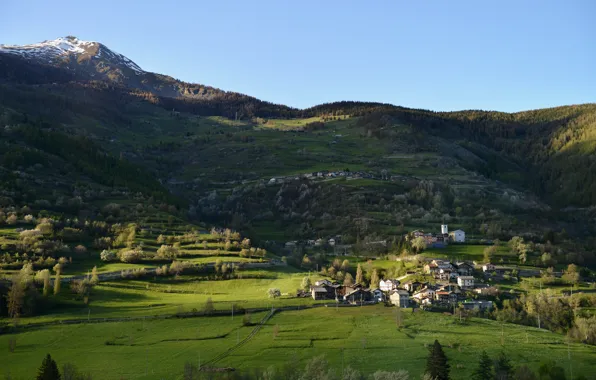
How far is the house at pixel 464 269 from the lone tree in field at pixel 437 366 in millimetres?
47116

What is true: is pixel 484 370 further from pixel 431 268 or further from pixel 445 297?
pixel 431 268

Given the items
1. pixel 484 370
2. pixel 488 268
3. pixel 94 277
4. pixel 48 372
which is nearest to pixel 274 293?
pixel 94 277

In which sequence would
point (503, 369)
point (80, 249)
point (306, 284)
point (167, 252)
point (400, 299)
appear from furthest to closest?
1. point (167, 252)
2. point (80, 249)
3. point (306, 284)
4. point (400, 299)
5. point (503, 369)

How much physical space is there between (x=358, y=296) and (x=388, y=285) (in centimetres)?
1016

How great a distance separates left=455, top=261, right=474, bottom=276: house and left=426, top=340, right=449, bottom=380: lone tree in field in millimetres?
47116

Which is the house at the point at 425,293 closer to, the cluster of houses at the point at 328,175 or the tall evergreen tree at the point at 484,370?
the tall evergreen tree at the point at 484,370

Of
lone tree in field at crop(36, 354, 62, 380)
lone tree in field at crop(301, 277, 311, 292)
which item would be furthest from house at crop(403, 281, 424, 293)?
lone tree in field at crop(36, 354, 62, 380)

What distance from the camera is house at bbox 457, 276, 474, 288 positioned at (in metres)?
91.5

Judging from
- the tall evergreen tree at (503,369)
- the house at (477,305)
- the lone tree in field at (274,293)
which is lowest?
the tall evergreen tree at (503,369)

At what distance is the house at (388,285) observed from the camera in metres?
90.6

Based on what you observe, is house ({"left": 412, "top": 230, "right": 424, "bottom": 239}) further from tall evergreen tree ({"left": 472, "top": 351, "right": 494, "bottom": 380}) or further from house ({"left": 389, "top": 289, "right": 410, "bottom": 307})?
tall evergreen tree ({"left": 472, "top": 351, "right": 494, "bottom": 380})

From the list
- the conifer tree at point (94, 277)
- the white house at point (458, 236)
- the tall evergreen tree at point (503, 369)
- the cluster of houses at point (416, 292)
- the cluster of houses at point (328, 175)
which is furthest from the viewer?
the cluster of houses at point (328, 175)

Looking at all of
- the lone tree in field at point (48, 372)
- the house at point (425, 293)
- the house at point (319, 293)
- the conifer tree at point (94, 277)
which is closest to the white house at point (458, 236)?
the house at point (425, 293)

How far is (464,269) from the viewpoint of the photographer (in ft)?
324
